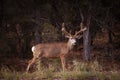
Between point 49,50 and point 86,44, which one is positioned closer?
point 49,50

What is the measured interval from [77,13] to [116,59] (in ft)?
11.1

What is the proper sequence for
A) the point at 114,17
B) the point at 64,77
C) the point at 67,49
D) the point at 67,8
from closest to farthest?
the point at 64,77 → the point at 67,49 → the point at 67,8 → the point at 114,17

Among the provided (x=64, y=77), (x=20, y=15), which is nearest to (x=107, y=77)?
(x=64, y=77)

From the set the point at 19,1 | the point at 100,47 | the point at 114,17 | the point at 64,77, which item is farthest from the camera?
the point at 100,47

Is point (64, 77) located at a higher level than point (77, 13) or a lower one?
lower

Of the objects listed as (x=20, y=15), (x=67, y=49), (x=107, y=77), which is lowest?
(x=107, y=77)

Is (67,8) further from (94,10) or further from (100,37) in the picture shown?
(100,37)

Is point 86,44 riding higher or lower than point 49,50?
higher

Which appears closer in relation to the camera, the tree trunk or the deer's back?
the deer's back

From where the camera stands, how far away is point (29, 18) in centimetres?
1345

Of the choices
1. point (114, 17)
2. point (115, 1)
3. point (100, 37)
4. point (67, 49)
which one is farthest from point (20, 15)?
point (100, 37)

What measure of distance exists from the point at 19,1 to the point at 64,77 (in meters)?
4.62

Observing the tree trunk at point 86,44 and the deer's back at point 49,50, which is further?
the tree trunk at point 86,44

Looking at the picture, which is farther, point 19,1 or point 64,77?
point 19,1
